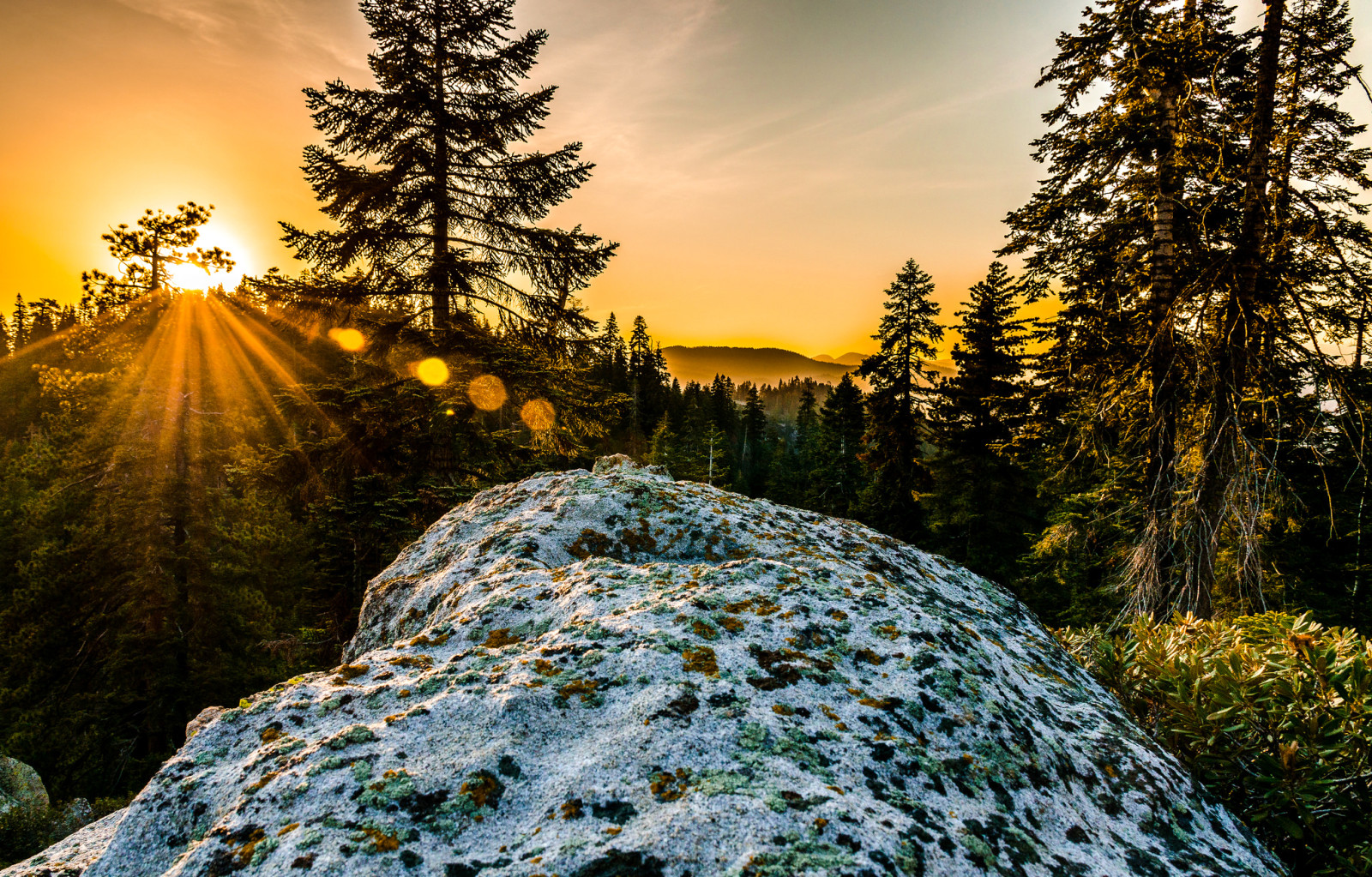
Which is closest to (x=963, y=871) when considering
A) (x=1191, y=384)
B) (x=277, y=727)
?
(x=277, y=727)

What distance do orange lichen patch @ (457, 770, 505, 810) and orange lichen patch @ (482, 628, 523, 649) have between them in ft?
3.12

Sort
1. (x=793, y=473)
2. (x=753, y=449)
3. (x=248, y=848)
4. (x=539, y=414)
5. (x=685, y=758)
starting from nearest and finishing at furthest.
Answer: (x=248, y=848) → (x=685, y=758) → (x=539, y=414) → (x=793, y=473) → (x=753, y=449)

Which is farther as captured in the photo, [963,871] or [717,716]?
[717,716]

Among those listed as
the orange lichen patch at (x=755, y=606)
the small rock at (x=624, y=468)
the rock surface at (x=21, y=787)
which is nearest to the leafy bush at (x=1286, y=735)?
the orange lichen patch at (x=755, y=606)

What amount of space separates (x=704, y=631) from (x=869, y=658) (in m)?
0.82

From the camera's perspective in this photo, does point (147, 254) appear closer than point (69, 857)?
No

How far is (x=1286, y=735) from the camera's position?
2439 mm

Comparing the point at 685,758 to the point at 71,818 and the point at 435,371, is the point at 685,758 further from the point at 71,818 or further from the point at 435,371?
the point at 71,818

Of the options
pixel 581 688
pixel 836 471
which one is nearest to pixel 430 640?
pixel 581 688

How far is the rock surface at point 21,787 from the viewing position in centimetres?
1023

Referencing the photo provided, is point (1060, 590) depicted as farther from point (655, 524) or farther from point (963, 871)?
point (963, 871)

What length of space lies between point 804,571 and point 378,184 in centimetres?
1199

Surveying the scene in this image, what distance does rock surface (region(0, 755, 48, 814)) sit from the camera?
33.6 ft

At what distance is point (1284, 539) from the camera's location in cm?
1809
